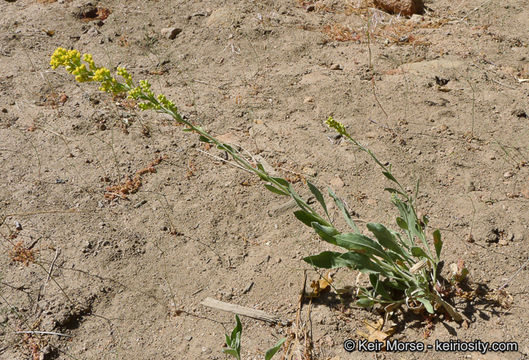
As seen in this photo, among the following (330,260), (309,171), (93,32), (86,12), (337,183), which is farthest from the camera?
(86,12)

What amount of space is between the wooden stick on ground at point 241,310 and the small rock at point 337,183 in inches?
35.3

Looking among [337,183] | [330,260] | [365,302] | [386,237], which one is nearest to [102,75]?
[330,260]

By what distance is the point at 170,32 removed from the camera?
4.27 meters

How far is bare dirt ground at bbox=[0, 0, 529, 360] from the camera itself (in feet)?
7.46

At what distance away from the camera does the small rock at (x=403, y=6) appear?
167 inches

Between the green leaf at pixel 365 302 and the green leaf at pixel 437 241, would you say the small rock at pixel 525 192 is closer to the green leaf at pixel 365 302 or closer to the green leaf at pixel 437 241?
the green leaf at pixel 437 241

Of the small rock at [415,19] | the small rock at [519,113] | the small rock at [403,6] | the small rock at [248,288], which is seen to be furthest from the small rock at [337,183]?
the small rock at [403,6]

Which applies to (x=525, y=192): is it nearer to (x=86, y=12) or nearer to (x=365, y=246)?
(x=365, y=246)

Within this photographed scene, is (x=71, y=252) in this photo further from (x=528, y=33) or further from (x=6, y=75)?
(x=528, y=33)

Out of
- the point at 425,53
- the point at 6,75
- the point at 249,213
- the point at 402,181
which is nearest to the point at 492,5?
the point at 425,53

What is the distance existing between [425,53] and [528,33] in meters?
0.80

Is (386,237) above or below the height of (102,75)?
below

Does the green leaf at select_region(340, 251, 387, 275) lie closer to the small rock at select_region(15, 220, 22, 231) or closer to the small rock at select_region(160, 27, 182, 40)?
the small rock at select_region(15, 220, 22, 231)

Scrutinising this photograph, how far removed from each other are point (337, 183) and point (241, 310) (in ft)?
3.14
